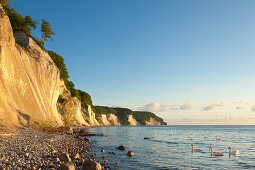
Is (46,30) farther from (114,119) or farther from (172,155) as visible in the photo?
(114,119)

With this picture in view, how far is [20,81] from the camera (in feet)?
97.1

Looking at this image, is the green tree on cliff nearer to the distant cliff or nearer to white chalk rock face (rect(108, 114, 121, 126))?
the distant cliff

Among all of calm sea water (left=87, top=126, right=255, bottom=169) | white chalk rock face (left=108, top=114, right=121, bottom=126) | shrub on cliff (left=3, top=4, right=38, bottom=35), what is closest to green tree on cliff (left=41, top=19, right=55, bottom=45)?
shrub on cliff (left=3, top=4, right=38, bottom=35)

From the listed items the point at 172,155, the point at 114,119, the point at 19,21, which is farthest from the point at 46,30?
the point at 114,119

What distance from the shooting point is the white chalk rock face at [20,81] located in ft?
76.9

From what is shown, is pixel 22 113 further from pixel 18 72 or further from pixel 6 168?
pixel 6 168

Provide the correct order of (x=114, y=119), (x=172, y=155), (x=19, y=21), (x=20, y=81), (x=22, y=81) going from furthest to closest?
(x=114, y=119) → (x=19, y=21) → (x=22, y=81) → (x=20, y=81) → (x=172, y=155)

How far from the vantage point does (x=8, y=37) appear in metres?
28.8

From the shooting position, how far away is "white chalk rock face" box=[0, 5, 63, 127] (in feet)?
76.9

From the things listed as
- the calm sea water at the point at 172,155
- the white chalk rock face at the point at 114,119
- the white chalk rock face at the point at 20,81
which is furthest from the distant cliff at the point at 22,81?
the white chalk rock face at the point at 114,119

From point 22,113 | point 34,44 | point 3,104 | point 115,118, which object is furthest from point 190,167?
point 115,118

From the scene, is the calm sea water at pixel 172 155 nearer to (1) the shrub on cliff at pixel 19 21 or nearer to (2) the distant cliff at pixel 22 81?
(2) the distant cliff at pixel 22 81

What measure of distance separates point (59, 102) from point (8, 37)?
3543 centimetres

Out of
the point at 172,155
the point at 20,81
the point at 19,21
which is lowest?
the point at 172,155
